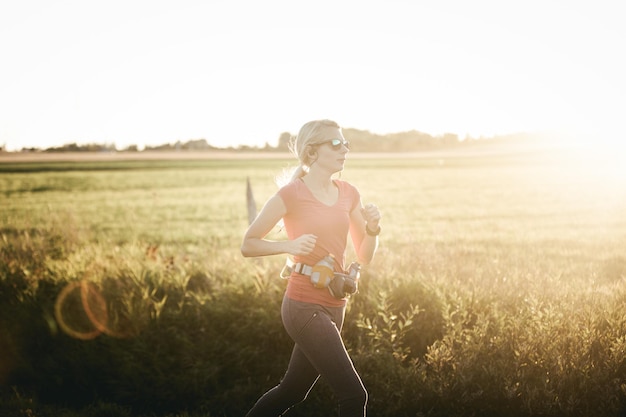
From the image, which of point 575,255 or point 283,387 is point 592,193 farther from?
point 283,387

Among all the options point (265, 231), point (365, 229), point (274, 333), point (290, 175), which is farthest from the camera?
point (274, 333)

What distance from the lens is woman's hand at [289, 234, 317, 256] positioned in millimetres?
3592

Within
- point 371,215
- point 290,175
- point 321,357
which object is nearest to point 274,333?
point 290,175

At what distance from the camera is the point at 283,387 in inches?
156

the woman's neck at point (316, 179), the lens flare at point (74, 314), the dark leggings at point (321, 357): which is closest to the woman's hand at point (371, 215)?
the woman's neck at point (316, 179)

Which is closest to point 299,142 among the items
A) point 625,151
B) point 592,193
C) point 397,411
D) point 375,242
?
point 375,242

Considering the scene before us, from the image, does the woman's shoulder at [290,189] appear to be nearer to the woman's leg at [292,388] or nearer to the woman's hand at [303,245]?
the woman's hand at [303,245]

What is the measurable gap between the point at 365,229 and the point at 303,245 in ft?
2.21

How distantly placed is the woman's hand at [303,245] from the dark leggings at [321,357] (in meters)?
0.38

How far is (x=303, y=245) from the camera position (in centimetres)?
361

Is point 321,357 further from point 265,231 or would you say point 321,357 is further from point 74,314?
point 74,314

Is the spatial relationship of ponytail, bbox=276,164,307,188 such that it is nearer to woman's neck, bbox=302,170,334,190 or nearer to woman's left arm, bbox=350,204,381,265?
woman's neck, bbox=302,170,334,190

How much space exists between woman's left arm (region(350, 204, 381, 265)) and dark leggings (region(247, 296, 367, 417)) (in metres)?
0.50

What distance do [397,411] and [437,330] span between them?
4.02 feet
